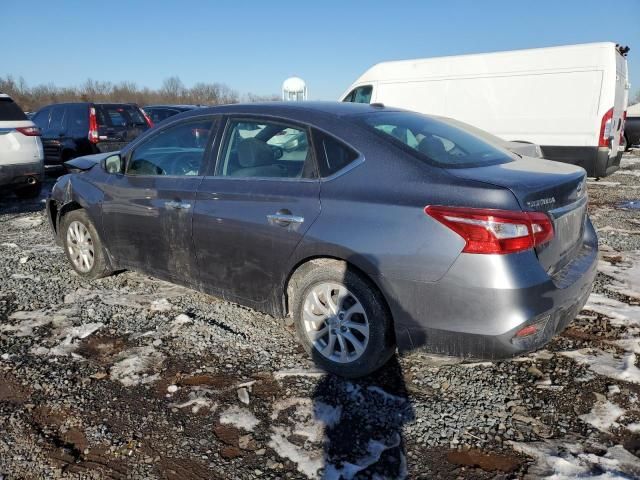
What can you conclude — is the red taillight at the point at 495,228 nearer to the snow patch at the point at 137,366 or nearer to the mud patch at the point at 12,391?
the snow patch at the point at 137,366

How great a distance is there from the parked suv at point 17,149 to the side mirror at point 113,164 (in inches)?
168

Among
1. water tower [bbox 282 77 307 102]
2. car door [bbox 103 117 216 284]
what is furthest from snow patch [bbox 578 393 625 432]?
water tower [bbox 282 77 307 102]

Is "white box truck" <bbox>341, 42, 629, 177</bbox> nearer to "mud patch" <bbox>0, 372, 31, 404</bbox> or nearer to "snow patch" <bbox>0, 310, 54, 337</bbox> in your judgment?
"snow patch" <bbox>0, 310, 54, 337</bbox>

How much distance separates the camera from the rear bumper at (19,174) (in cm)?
753

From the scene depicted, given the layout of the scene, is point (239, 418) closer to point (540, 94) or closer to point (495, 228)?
point (495, 228)

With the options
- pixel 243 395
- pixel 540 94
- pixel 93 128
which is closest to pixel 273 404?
pixel 243 395

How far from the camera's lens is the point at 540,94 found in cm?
952

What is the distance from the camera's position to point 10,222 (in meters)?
7.42

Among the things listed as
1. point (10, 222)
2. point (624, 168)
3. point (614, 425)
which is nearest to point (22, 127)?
point (10, 222)

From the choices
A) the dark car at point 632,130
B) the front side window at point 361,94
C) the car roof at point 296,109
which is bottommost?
the car roof at point 296,109

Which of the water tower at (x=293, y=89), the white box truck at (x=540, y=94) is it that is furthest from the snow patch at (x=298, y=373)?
the water tower at (x=293, y=89)

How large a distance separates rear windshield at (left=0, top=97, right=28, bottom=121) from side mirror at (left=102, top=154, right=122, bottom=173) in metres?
4.53

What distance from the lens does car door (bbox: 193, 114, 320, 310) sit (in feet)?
10.00

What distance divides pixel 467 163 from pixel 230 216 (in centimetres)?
153
